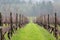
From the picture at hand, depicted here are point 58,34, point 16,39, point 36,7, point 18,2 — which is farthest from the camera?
point 36,7

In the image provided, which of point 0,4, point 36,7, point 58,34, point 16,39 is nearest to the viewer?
point 16,39

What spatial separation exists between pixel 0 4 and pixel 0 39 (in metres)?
50.3

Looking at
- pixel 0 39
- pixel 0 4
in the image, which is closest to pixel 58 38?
pixel 0 39

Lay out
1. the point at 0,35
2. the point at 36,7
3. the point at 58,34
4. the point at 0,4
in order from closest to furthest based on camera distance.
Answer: the point at 0,35
the point at 58,34
the point at 0,4
the point at 36,7

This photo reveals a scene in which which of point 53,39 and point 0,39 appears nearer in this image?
point 0,39

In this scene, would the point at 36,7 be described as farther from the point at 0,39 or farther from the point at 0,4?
the point at 0,39

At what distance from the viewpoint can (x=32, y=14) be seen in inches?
4564

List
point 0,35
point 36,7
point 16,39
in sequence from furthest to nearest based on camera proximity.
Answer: point 36,7, point 16,39, point 0,35

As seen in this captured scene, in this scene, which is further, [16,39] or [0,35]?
[16,39]

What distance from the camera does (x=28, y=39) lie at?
541 inches

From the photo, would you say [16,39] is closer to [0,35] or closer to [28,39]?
[28,39]

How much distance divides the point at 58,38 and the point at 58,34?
2.52 feet

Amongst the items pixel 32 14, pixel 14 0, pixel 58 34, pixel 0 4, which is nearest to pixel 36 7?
pixel 32 14

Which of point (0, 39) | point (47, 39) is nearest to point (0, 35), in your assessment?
point (0, 39)
